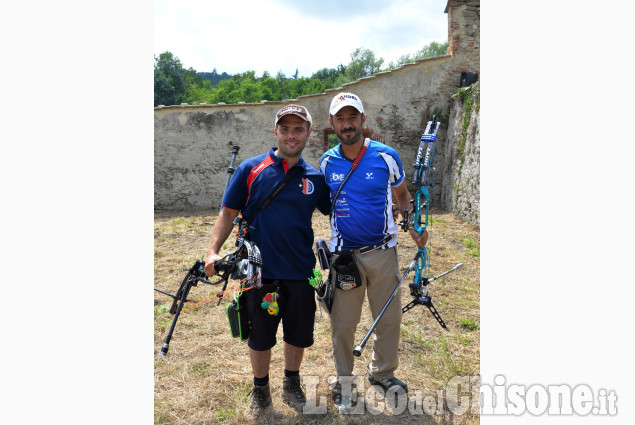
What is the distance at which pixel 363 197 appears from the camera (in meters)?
3.15

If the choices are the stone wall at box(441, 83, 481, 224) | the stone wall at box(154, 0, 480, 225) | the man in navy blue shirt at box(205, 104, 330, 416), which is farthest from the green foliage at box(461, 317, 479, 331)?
the stone wall at box(154, 0, 480, 225)

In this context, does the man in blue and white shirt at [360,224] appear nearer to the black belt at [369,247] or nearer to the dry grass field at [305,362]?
the black belt at [369,247]

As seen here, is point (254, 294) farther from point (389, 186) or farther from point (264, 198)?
point (389, 186)

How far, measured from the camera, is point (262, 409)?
3.25 metres

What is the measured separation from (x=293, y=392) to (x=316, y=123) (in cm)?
1076

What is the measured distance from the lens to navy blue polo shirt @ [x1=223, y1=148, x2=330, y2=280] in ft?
9.94

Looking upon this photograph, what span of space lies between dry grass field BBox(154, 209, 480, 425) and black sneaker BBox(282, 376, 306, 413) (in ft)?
0.20

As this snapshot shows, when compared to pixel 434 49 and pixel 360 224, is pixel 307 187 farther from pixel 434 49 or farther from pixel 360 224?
pixel 434 49

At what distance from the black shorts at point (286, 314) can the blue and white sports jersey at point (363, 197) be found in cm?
45

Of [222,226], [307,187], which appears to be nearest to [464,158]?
[307,187]

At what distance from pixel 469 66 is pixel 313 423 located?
12.1 m

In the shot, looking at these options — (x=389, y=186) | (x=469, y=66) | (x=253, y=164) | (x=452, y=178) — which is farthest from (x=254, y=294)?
(x=469, y=66)

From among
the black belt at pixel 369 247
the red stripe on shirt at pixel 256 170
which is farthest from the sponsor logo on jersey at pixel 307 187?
the black belt at pixel 369 247

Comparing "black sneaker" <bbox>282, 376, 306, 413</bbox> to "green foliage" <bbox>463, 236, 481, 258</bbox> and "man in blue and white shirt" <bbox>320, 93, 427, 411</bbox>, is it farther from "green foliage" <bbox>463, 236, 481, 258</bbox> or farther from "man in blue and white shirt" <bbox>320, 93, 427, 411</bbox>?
"green foliage" <bbox>463, 236, 481, 258</bbox>
